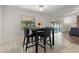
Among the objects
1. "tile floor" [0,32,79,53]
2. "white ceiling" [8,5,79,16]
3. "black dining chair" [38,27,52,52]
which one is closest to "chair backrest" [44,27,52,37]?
"black dining chair" [38,27,52,52]

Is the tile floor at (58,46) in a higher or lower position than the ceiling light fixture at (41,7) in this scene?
lower

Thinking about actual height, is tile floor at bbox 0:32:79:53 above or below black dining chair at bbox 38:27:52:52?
below

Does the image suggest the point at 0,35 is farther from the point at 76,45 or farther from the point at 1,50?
the point at 76,45

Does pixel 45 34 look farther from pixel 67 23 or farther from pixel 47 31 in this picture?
pixel 67 23

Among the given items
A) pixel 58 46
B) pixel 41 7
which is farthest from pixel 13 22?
pixel 58 46

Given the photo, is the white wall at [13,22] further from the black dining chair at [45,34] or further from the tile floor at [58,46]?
the black dining chair at [45,34]

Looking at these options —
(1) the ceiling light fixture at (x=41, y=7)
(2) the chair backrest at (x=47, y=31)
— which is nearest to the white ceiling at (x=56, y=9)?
(1) the ceiling light fixture at (x=41, y=7)

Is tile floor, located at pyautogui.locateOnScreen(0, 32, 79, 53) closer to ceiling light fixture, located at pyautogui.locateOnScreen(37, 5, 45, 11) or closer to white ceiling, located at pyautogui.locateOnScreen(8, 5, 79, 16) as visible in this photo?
white ceiling, located at pyautogui.locateOnScreen(8, 5, 79, 16)

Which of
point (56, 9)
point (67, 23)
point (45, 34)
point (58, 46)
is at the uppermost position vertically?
point (56, 9)

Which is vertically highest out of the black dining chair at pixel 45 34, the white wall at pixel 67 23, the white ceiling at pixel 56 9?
the white ceiling at pixel 56 9

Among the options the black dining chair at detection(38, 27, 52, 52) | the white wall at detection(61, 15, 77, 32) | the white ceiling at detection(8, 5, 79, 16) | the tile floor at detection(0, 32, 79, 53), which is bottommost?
the tile floor at detection(0, 32, 79, 53)

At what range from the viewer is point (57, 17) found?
152cm
